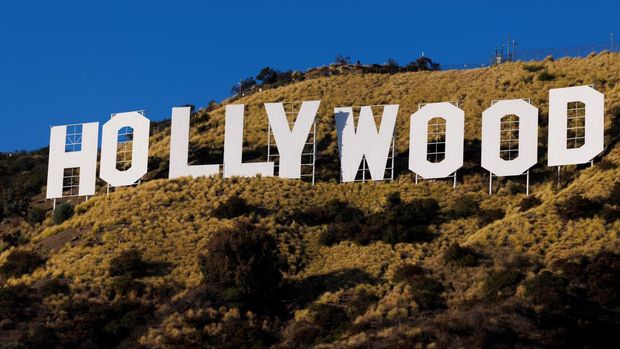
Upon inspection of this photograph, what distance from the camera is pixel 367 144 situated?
77188mm

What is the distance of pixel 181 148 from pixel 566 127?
22.3 meters

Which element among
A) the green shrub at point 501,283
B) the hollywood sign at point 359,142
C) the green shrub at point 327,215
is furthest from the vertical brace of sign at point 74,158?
the green shrub at point 501,283

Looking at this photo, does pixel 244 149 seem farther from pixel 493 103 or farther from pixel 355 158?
pixel 493 103

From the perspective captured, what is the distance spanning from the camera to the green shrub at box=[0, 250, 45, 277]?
6950 centimetres

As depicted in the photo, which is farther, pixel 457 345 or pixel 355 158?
pixel 355 158

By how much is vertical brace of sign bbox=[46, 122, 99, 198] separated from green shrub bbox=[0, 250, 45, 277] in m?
9.01

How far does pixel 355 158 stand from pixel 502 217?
33.7 ft

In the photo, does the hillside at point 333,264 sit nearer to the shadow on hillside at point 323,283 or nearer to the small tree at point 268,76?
the shadow on hillside at point 323,283

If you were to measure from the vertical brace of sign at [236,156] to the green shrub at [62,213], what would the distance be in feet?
30.3

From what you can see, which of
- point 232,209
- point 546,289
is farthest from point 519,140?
point 546,289

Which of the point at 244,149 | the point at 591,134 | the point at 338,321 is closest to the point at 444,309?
the point at 338,321

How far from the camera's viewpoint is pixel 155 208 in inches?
2970

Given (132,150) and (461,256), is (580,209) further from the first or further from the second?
(132,150)

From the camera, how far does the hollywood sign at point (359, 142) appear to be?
7344 centimetres
